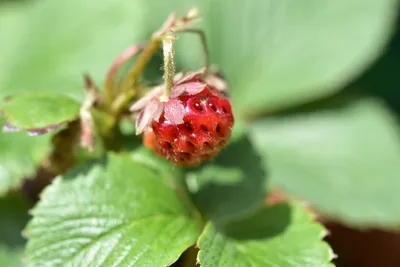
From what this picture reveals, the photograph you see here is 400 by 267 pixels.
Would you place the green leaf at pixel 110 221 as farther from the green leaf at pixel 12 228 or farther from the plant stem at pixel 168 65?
the green leaf at pixel 12 228

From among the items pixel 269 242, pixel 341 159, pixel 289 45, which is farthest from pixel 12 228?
pixel 289 45

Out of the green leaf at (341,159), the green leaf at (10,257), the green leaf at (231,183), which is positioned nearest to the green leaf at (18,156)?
the green leaf at (10,257)

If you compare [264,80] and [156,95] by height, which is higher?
[156,95]

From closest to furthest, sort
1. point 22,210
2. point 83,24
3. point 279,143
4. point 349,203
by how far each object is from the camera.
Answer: point 22,210 → point 349,203 → point 83,24 → point 279,143

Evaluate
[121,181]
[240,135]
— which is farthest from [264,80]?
[121,181]

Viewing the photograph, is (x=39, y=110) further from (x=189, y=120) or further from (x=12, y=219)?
(x=12, y=219)

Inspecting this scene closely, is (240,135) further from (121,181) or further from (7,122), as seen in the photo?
(7,122)
